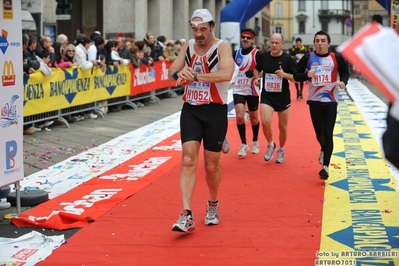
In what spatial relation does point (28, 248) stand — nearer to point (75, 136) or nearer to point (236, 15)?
point (75, 136)

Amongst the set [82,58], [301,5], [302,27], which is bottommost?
[82,58]

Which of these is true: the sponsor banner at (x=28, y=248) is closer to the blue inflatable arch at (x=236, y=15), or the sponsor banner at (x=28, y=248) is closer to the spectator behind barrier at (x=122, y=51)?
the spectator behind barrier at (x=122, y=51)

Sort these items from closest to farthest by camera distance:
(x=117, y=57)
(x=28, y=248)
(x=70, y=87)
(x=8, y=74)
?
(x=28, y=248) → (x=8, y=74) → (x=70, y=87) → (x=117, y=57)

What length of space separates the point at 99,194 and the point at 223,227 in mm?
2231

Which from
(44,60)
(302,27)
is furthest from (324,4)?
(44,60)

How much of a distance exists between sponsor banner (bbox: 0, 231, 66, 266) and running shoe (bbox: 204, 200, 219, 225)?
4.56ft

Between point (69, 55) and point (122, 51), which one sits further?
point (122, 51)

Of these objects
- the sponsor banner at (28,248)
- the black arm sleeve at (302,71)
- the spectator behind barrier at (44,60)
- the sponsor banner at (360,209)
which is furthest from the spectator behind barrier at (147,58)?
the sponsor banner at (28,248)

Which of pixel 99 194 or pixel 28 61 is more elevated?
pixel 28 61

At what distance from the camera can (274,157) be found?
1211cm

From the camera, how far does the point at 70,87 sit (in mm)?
15750

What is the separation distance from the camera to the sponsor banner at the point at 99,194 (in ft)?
25.3

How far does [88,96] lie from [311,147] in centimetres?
574

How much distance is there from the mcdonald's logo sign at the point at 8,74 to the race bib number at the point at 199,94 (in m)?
1.81
